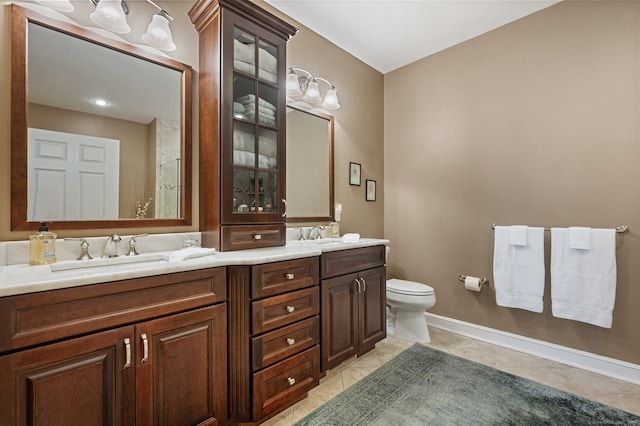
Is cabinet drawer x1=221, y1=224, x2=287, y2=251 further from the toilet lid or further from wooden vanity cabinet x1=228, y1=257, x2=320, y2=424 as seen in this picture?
the toilet lid

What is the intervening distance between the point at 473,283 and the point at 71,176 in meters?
2.96

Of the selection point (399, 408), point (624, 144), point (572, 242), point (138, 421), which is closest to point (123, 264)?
point (138, 421)

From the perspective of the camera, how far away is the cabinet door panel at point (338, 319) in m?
1.88

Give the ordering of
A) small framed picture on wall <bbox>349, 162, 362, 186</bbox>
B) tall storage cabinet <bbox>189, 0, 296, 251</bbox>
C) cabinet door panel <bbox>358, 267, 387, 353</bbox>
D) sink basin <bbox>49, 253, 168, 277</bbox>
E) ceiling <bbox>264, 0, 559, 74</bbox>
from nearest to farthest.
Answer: sink basin <bbox>49, 253, 168, 277</bbox> → tall storage cabinet <bbox>189, 0, 296, 251</bbox> → cabinet door panel <bbox>358, 267, 387, 353</bbox> → ceiling <bbox>264, 0, 559, 74</bbox> → small framed picture on wall <bbox>349, 162, 362, 186</bbox>

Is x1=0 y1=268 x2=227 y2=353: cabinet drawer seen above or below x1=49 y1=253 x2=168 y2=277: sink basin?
below

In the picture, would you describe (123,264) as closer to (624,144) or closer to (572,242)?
(572,242)

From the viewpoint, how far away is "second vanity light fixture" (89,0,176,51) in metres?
1.45

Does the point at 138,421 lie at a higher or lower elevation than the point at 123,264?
lower

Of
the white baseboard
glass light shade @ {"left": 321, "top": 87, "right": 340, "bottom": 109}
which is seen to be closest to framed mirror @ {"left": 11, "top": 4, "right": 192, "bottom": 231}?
glass light shade @ {"left": 321, "top": 87, "right": 340, "bottom": 109}

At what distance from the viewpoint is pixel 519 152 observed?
8.15ft

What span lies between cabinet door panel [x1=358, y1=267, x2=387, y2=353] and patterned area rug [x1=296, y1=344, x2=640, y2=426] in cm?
22

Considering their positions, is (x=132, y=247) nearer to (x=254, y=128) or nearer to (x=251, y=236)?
(x=251, y=236)

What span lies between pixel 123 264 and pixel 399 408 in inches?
65.7

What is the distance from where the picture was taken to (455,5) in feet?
7.65
